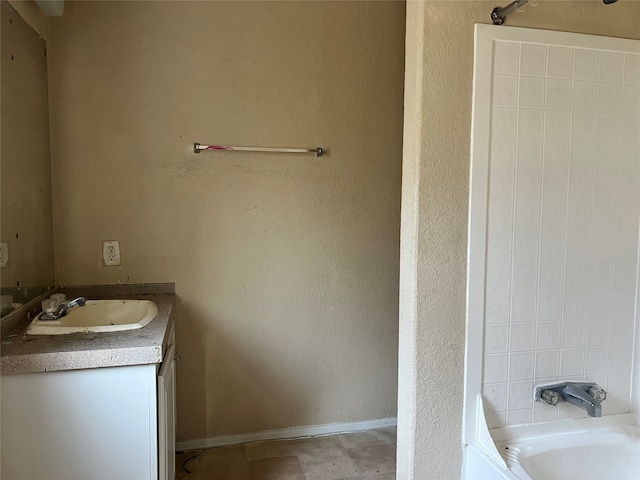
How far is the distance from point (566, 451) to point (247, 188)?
178cm

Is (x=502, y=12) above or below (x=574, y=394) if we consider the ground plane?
above

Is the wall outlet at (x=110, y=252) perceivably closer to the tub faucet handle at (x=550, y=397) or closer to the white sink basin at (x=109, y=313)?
the white sink basin at (x=109, y=313)

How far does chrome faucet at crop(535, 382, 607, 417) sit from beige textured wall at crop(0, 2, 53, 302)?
1.90 metres

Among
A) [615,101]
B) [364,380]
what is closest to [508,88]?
[615,101]

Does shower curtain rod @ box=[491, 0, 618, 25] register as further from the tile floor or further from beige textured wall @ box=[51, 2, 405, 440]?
the tile floor

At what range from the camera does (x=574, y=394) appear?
1.56 metres

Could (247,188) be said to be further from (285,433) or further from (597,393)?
(597,393)

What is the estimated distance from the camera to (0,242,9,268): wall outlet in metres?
1.55

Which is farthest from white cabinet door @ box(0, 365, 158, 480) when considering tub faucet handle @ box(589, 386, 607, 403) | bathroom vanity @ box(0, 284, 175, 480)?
tub faucet handle @ box(589, 386, 607, 403)

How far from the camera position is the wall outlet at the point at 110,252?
224 cm

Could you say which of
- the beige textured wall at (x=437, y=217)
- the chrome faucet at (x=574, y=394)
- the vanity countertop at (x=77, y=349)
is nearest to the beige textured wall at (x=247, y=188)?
the vanity countertop at (x=77, y=349)

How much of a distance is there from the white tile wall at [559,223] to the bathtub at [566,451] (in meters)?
0.05

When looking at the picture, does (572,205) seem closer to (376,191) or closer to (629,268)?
(629,268)

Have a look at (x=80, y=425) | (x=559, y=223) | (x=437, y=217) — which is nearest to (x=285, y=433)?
(x=80, y=425)
